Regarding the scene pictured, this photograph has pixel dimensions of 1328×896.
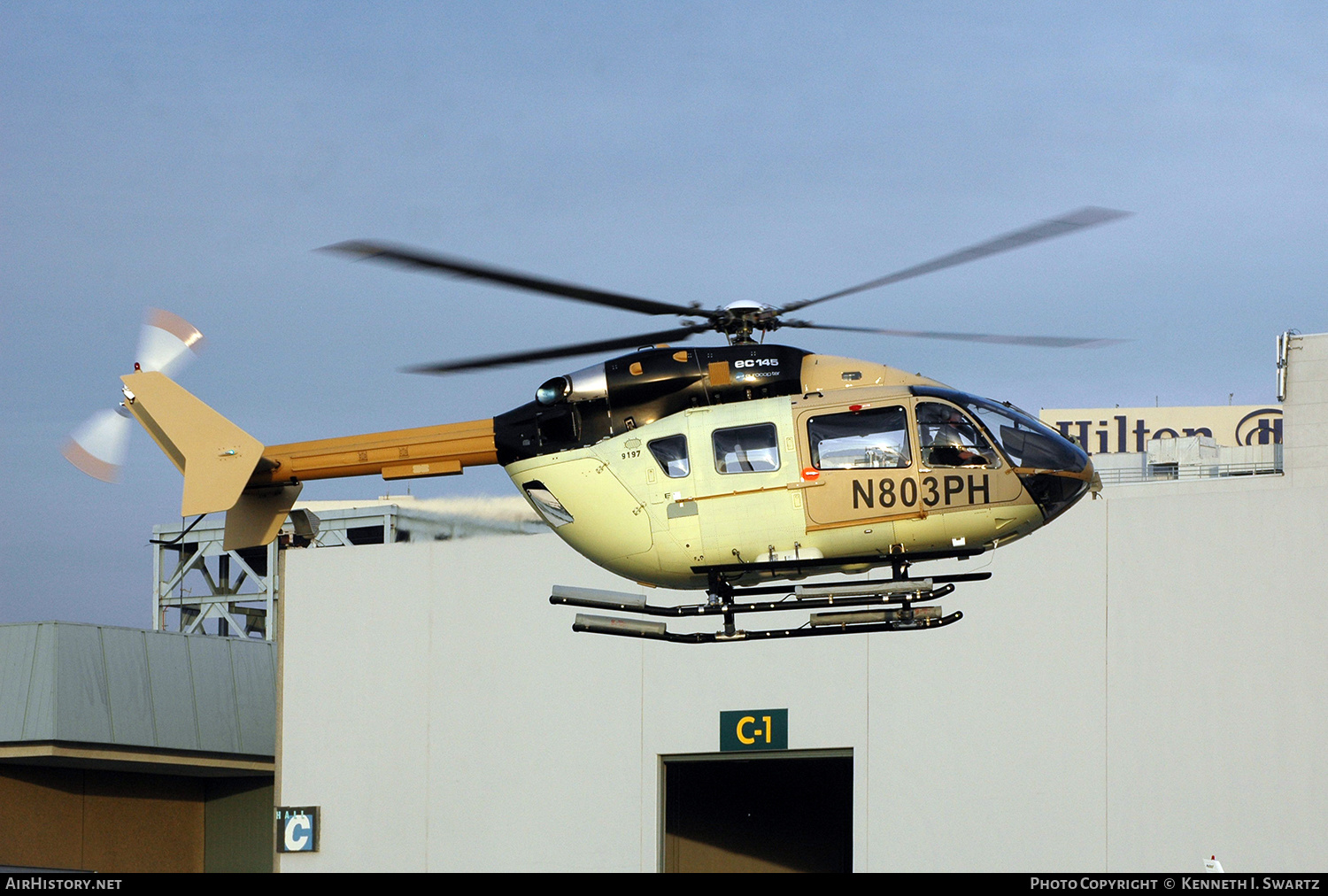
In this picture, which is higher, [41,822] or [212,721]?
[212,721]

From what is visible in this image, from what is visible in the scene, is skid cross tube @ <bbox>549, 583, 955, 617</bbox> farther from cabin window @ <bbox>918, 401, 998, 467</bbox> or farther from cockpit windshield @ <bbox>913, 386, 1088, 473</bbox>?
cockpit windshield @ <bbox>913, 386, 1088, 473</bbox>

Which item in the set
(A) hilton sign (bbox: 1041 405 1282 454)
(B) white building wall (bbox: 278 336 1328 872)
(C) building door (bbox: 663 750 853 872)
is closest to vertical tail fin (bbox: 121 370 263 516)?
(B) white building wall (bbox: 278 336 1328 872)

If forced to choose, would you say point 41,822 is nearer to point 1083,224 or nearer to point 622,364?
point 622,364

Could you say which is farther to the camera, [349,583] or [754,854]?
[754,854]

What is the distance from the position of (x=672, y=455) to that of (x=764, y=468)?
1104 millimetres

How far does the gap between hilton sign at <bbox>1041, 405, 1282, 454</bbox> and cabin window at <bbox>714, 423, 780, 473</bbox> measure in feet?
210

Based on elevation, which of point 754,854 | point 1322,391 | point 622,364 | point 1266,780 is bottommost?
point 754,854

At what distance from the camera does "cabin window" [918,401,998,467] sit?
54.6 ft

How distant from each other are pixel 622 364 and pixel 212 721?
79.7 feet

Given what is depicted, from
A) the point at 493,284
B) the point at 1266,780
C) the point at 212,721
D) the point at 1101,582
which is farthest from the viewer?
the point at 212,721

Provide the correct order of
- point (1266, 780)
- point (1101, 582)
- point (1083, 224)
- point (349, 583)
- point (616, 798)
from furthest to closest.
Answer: point (349, 583) < point (616, 798) < point (1101, 582) < point (1266, 780) < point (1083, 224)

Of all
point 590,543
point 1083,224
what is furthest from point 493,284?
point 1083,224

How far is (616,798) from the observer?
32094 millimetres

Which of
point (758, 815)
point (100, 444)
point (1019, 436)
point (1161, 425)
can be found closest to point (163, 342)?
point (100, 444)
